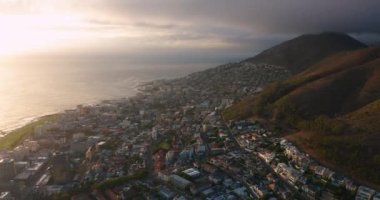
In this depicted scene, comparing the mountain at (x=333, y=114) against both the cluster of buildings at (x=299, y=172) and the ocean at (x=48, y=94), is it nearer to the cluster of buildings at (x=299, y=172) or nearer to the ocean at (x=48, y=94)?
the cluster of buildings at (x=299, y=172)

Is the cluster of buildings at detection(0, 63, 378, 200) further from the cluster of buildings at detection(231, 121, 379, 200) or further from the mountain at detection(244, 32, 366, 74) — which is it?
the mountain at detection(244, 32, 366, 74)

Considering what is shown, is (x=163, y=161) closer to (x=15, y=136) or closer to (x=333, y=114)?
(x=333, y=114)

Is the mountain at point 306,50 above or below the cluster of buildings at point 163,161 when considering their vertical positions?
above

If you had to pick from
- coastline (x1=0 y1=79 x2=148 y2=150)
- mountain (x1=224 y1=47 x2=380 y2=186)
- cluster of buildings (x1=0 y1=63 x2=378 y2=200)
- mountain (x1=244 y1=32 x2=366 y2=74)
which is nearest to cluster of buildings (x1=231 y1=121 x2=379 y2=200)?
cluster of buildings (x1=0 y1=63 x2=378 y2=200)

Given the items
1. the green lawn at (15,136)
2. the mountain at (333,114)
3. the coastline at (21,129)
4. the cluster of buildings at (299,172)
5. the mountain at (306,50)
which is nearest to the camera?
the cluster of buildings at (299,172)

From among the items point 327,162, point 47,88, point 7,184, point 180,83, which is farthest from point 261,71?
point 7,184

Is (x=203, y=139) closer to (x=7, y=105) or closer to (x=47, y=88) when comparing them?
(x=7, y=105)

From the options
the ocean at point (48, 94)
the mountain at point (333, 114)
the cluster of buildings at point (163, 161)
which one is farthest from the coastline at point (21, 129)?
the mountain at point (333, 114)

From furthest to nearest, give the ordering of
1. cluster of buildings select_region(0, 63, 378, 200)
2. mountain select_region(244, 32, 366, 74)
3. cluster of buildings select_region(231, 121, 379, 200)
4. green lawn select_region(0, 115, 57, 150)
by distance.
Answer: mountain select_region(244, 32, 366, 74), green lawn select_region(0, 115, 57, 150), cluster of buildings select_region(0, 63, 378, 200), cluster of buildings select_region(231, 121, 379, 200)
